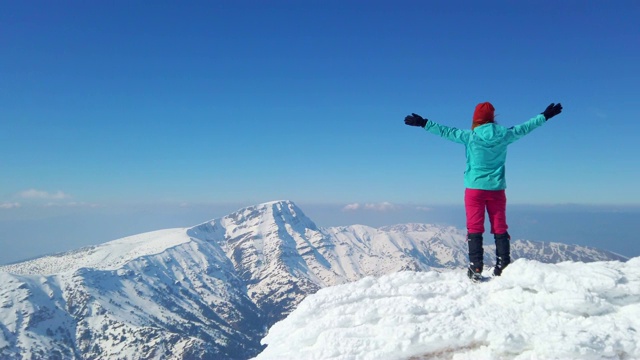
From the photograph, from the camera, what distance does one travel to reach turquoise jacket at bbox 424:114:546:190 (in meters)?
9.59

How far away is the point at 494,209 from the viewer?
388 inches

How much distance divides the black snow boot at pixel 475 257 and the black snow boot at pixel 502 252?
1.66 feet

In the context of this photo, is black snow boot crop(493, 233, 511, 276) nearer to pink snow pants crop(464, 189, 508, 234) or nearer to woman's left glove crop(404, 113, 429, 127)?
pink snow pants crop(464, 189, 508, 234)

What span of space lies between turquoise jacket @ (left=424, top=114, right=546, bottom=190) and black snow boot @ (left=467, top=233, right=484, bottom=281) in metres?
1.30

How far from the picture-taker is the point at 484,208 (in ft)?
32.4

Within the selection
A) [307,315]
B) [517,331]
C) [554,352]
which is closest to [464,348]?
[517,331]

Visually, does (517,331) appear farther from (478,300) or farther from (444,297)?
(444,297)

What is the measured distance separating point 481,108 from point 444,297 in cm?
479

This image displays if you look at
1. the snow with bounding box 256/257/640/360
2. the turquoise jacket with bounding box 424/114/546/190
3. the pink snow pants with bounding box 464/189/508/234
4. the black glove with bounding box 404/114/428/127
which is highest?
the black glove with bounding box 404/114/428/127

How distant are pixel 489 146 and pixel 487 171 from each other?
63 centimetres

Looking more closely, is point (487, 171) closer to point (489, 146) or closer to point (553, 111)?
point (489, 146)

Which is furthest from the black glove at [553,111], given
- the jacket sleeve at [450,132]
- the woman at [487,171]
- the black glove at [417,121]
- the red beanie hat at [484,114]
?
the black glove at [417,121]

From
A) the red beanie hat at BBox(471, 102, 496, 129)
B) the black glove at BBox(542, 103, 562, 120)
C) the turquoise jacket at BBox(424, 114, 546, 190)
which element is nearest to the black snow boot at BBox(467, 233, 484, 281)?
the turquoise jacket at BBox(424, 114, 546, 190)

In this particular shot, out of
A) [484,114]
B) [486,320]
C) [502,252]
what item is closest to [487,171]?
[484,114]
